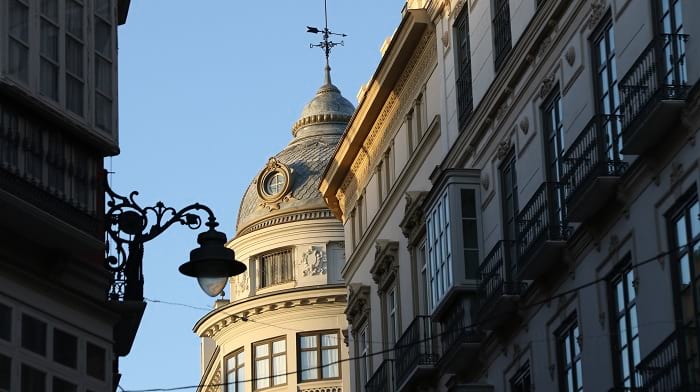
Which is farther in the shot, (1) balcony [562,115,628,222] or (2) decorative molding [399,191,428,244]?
(2) decorative molding [399,191,428,244]

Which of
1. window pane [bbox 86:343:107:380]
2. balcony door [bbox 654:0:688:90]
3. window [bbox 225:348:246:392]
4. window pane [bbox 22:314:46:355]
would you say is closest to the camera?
window pane [bbox 22:314:46:355]

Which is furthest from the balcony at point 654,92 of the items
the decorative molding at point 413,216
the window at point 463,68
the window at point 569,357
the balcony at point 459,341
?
the decorative molding at point 413,216

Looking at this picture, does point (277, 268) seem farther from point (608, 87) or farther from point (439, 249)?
point (608, 87)

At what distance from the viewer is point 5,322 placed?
2361 cm

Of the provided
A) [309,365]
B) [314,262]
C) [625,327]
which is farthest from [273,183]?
[625,327]

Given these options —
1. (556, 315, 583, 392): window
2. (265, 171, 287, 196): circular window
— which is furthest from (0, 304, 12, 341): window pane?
(265, 171, 287, 196): circular window

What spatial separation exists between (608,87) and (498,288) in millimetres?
5364

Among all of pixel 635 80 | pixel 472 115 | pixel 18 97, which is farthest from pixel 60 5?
pixel 472 115

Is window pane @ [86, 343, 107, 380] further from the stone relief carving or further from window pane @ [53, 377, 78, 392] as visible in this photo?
the stone relief carving

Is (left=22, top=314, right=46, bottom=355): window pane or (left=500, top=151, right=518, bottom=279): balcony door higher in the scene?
(left=500, top=151, right=518, bottom=279): balcony door

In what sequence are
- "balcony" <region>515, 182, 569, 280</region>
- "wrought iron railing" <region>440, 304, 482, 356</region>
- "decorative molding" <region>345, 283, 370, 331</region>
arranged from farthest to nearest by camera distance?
"decorative molding" <region>345, 283, 370, 331</region>, "wrought iron railing" <region>440, 304, 482, 356</region>, "balcony" <region>515, 182, 569, 280</region>

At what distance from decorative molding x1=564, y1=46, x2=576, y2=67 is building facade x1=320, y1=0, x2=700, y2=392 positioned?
3 centimetres

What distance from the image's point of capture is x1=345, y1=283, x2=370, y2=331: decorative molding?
46.4 metres

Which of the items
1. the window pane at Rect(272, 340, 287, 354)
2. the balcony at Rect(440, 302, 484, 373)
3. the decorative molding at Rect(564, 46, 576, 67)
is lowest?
the balcony at Rect(440, 302, 484, 373)
